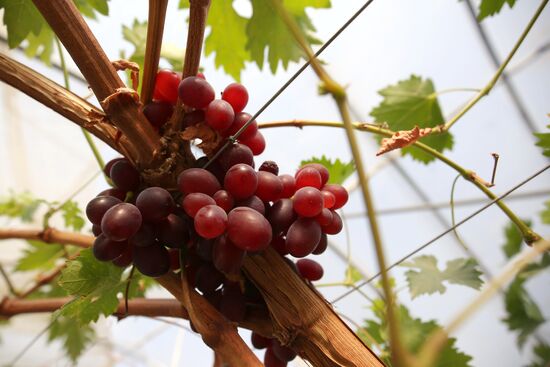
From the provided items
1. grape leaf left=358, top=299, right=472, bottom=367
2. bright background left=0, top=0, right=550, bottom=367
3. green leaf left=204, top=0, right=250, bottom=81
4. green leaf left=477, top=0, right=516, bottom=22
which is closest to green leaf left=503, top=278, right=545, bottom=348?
bright background left=0, top=0, right=550, bottom=367

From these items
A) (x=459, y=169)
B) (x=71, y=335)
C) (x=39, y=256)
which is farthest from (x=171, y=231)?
(x=71, y=335)

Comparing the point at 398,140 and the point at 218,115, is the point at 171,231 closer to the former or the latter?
the point at 218,115

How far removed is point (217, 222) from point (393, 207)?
236 centimetres

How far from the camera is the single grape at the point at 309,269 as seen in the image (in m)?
0.43

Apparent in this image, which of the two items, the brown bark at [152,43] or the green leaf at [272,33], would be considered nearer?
the brown bark at [152,43]

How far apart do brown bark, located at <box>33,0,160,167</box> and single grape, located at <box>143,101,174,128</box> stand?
2 centimetres

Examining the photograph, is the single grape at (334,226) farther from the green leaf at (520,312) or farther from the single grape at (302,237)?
the green leaf at (520,312)

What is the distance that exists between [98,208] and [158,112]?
105mm

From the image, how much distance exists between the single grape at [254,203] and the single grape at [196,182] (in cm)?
3

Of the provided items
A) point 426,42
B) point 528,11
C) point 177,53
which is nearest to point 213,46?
point 177,53

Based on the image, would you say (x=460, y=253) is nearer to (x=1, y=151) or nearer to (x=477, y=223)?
(x=477, y=223)

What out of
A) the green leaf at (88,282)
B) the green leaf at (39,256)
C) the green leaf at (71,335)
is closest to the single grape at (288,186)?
the green leaf at (88,282)

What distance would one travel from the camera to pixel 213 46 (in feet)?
2.37

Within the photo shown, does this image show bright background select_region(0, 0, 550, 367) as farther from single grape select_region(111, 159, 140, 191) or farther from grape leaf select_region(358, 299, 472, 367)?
single grape select_region(111, 159, 140, 191)
